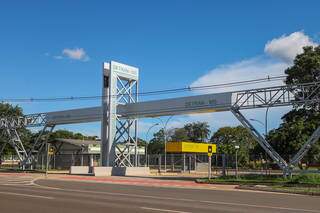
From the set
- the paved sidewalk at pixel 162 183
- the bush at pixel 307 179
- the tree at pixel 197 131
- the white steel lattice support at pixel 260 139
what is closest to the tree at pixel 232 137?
the tree at pixel 197 131

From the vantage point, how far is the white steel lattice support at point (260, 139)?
1519 inches

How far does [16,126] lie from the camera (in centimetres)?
6425

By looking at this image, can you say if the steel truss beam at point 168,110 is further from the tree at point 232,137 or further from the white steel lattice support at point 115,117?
the tree at point 232,137

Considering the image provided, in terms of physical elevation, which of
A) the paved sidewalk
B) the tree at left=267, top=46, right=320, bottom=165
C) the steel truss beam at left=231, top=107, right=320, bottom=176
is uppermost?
the tree at left=267, top=46, right=320, bottom=165

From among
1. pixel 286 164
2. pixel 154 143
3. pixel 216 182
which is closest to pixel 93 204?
pixel 216 182

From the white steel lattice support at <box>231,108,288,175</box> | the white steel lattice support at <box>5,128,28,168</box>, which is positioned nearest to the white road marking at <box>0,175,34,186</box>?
the white steel lattice support at <box>231,108,288,175</box>

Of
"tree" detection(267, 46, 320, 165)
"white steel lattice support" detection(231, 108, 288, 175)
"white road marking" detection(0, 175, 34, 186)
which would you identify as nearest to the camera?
"white road marking" detection(0, 175, 34, 186)

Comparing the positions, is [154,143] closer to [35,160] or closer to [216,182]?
[35,160]

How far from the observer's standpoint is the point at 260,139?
39875 mm

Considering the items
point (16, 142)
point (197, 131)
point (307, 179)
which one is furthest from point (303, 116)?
point (197, 131)

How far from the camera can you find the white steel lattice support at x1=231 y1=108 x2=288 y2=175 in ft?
127

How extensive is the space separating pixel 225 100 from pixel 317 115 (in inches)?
457

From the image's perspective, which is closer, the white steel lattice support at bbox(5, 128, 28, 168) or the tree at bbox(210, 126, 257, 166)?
the white steel lattice support at bbox(5, 128, 28, 168)

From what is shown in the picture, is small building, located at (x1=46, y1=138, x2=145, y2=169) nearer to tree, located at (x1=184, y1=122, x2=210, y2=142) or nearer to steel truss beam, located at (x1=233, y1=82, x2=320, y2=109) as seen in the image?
steel truss beam, located at (x1=233, y1=82, x2=320, y2=109)
